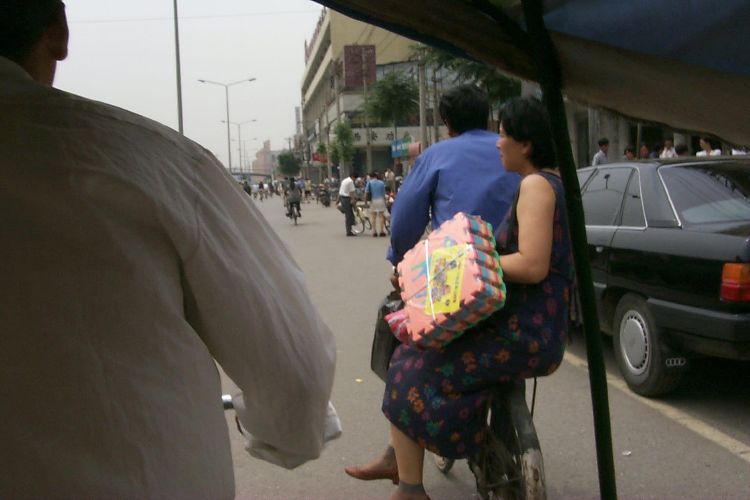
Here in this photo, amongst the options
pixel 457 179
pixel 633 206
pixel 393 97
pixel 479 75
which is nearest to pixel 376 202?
pixel 479 75

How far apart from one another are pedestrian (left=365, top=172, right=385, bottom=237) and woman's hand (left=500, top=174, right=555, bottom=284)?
15885 mm

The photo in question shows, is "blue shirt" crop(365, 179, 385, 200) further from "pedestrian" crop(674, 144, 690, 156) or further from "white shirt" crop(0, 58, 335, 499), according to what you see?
"white shirt" crop(0, 58, 335, 499)

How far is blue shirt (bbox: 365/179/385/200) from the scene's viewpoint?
740 inches

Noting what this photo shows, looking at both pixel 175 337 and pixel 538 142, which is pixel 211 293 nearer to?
pixel 175 337

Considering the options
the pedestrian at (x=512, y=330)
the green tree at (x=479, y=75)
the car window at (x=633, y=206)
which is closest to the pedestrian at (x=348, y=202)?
the green tree at (x=479, y=75)

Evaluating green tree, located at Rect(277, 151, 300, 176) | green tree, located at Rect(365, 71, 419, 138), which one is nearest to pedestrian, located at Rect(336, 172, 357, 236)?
green tree, located at Rect(365, 71, 419, 138)

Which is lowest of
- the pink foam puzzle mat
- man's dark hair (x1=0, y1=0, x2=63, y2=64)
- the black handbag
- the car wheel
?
the car wheel

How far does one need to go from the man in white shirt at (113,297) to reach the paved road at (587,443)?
2.80m

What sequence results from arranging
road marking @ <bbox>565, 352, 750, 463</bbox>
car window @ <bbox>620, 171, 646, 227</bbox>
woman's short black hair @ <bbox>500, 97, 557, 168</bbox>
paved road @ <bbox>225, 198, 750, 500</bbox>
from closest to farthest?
1. woman's short black hair @ <bbox>500, 97, 557, 168</bbox>
2. paved road @ <bbox>225, 198, 750, 500</bbox>
3. road marking @ <bbox>565, 352, 750, 463</bbox>
4. car window @ <bbox>620, 171, 646, 227</bbox>

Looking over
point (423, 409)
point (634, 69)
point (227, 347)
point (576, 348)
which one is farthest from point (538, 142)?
point (576, 348)

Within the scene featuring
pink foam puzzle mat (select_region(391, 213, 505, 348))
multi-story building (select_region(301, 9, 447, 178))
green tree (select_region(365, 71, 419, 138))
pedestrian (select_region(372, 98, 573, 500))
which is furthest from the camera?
multi-story building (select_region(301, 9, 447, 178))

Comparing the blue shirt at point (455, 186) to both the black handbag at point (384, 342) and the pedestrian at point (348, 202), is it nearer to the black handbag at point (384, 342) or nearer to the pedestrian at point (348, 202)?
the black handbag at point (384, 342)

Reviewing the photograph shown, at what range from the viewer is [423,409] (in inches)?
118

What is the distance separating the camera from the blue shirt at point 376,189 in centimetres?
1880
